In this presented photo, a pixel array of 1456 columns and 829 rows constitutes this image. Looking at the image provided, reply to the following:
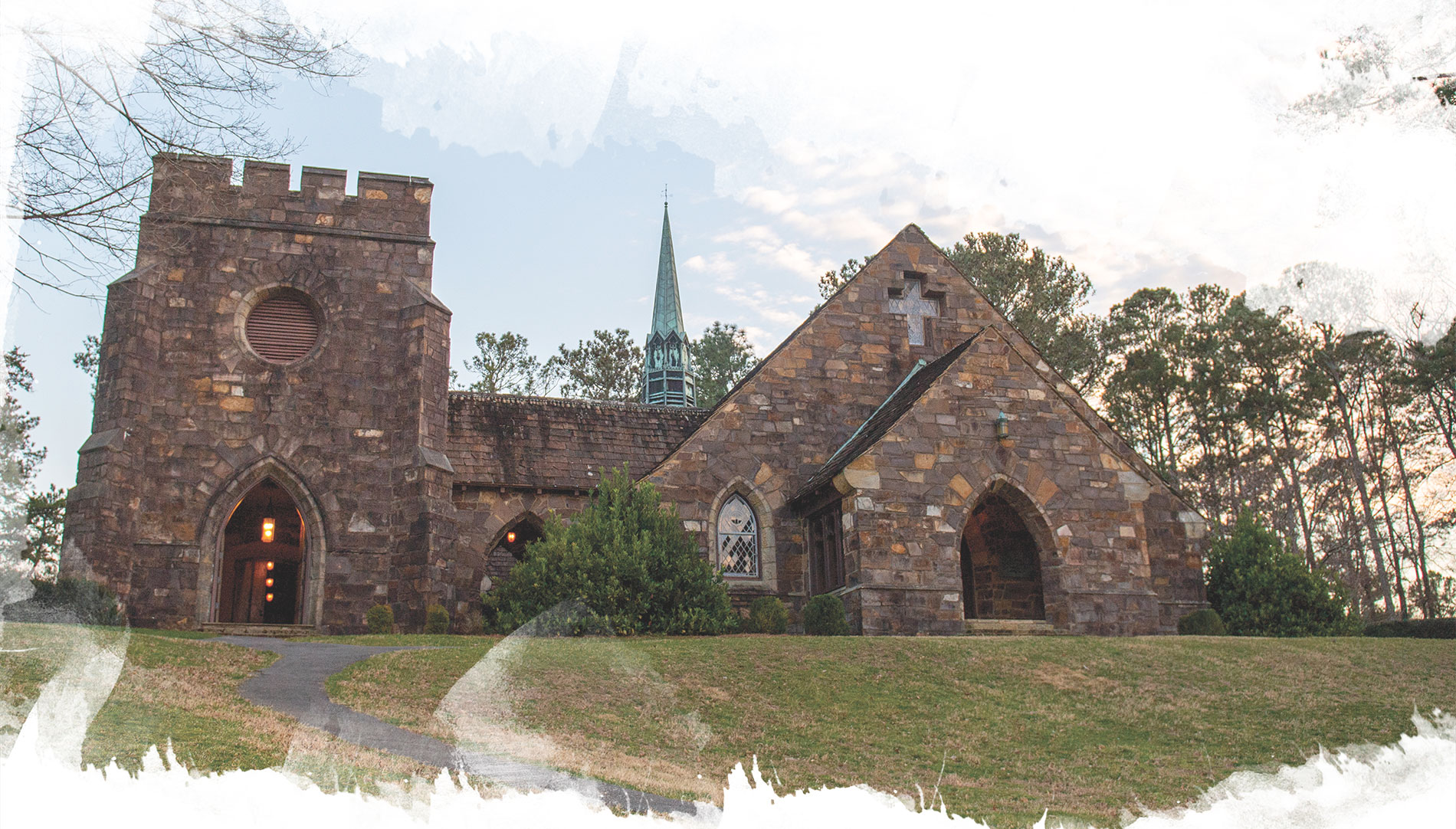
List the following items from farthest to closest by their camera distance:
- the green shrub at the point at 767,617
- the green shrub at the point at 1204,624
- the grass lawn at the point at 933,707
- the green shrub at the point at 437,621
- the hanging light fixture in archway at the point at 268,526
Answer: the hanging light fixture in archway at the point at 268,526
the green shrub at the point at 437,621
the green shrub at the point at 767,617
the green shrub at the point at 1204,624
the grass lawn at the point at 933,707

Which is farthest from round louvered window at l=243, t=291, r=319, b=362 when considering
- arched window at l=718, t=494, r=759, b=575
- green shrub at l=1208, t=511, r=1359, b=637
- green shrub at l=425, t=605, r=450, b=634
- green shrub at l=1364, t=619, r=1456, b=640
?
green shrub at l=1364, t=619, r=1456, b=640

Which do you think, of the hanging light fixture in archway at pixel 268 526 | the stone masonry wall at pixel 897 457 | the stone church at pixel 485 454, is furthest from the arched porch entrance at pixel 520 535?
the hanging light fixture in archway at pixel 268 526

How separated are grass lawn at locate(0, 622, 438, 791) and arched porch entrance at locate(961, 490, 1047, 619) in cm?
1375

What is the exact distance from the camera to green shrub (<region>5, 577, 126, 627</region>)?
57.3 ft

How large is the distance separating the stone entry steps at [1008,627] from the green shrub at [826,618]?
236cm

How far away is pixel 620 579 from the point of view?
1814 cm

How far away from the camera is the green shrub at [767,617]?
19344mm

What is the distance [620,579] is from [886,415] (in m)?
6.52

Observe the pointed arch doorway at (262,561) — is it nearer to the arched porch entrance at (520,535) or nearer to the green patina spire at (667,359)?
the arched porch entrance at (520,535)

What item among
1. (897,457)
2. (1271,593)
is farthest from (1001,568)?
(1271,593)

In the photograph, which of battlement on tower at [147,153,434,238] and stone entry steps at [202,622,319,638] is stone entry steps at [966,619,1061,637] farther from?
battlement on tower at [147,153,434,238]

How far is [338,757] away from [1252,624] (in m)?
18.3

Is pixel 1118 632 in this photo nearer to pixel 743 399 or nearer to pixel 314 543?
pixel 743 399

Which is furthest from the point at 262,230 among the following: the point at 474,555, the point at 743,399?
the point at 743,399
